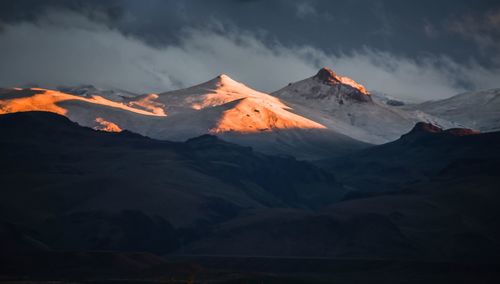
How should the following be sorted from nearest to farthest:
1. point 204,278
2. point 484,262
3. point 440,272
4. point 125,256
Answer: point 204,278, point 125,256, point 440,272, point 484,262

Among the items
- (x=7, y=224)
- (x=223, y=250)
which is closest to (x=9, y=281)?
(x=7, y=224)

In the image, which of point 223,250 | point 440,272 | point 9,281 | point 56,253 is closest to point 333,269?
point 440,272

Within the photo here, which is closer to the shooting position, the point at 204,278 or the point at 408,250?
the point at 204,278

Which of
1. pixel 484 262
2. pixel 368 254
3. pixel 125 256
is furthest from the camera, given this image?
pixel 368 254

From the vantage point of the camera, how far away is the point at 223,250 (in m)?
199

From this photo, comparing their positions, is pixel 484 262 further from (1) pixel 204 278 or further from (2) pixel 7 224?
(2) pixel 7 224

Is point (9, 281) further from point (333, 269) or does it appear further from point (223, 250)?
point (223, 250)

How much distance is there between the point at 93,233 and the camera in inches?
7712

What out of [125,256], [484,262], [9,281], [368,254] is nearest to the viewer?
[9,281]

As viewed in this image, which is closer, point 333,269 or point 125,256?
point 125,256

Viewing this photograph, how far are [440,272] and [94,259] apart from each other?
175 feet

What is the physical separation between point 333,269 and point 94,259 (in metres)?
42.5

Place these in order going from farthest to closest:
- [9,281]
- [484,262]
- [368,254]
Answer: [368,254]
[484,262]
[9,281]

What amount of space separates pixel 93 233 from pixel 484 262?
69662 millimetres
